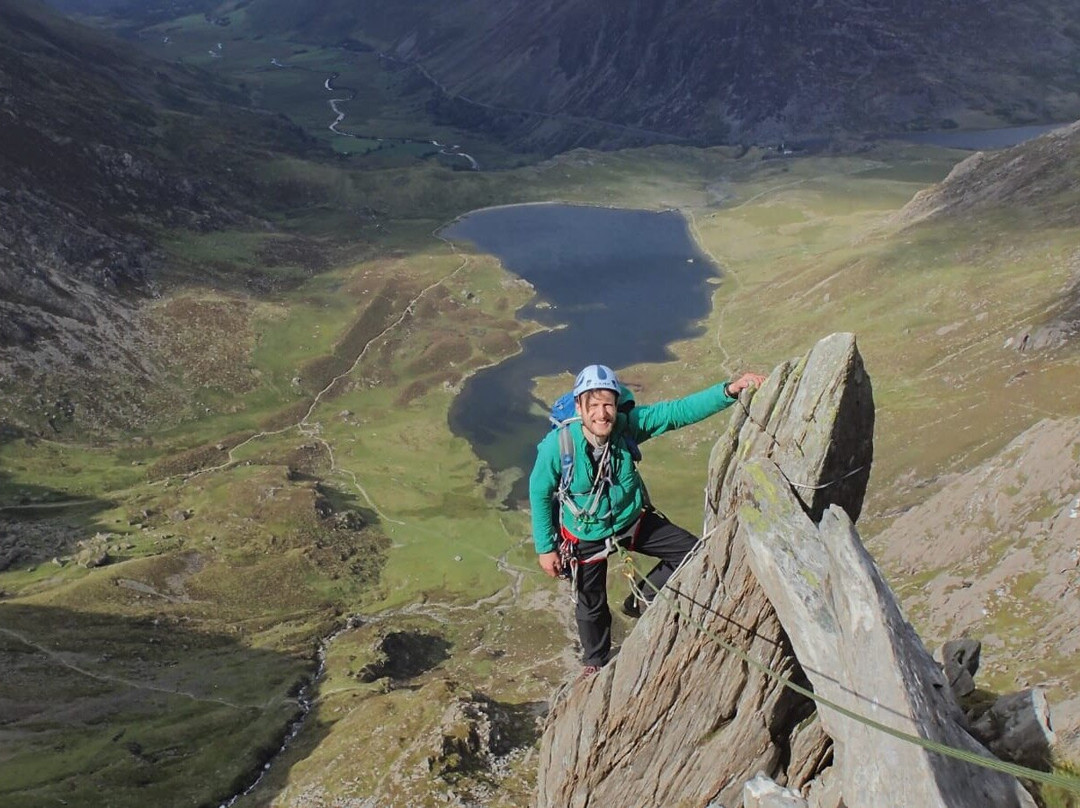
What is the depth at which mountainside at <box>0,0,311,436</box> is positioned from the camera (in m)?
116

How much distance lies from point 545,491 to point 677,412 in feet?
8.70

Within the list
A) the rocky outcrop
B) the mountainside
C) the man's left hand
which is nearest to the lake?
the mountainside

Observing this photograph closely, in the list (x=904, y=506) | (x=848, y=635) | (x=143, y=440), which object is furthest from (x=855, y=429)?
(x=143, y=440)

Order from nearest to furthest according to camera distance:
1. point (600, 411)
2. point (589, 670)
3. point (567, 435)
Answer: point (600, 411) → point (567, 435) → point (589, 670)

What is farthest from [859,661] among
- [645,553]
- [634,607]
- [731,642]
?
[634,607]

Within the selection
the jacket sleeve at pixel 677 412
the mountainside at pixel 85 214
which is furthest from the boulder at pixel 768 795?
the mountainside at pixel 85 214

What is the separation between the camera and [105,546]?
82188mm

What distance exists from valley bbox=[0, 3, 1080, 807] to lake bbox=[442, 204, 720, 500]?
3731mm

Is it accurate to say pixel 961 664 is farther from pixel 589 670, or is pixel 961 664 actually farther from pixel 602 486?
pixel 602 486

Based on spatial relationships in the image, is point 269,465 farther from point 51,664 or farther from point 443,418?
point 51,664

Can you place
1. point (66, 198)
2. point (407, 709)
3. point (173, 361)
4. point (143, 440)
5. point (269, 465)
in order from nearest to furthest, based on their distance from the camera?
point (407, 709) → point (269, 465) → point (143, 440) → point (173, 361) → point (66, 198)

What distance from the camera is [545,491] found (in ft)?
49.9

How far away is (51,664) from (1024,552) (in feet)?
204

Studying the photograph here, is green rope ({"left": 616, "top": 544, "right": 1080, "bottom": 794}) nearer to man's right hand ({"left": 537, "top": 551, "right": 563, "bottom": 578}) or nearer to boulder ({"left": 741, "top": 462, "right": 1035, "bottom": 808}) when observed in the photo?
boulder ({"left": 741, "top": 462, "right": 1035, "bottom": 808})
